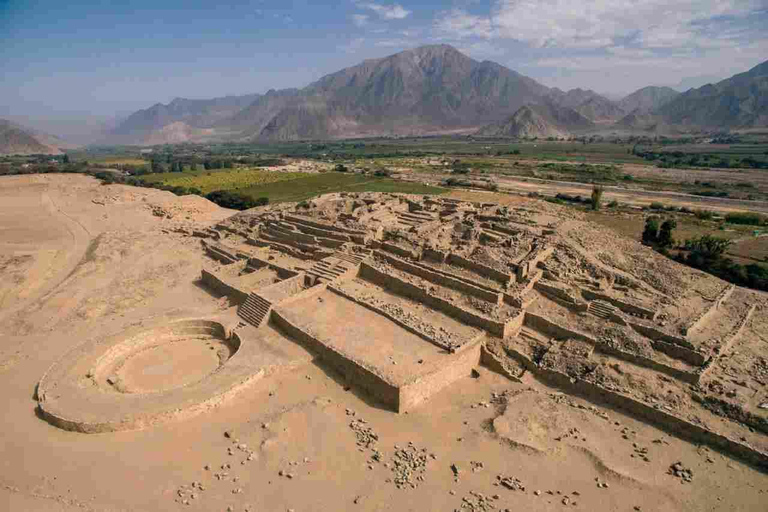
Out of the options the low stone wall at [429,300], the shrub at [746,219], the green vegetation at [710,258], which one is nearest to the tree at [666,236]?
the green vegetation at [710,258]

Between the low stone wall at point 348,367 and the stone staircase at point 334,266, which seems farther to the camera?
the stone staircase at point 334,266

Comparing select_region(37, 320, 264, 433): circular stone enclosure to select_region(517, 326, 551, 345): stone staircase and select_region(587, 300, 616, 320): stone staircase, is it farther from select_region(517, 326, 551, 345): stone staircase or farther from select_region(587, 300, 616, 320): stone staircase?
select_region(587, 300, 616, 320): stone staircase

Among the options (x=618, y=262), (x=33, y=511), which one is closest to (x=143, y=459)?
(x=33, y=511)

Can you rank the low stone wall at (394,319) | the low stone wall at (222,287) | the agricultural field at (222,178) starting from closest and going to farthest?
the low stone wall at (394,319) → the low stone wall at (222,287) → the agricultural field at (222,178)

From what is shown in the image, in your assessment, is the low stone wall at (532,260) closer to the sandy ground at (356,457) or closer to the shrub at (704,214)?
the sandy ground at (356,457)

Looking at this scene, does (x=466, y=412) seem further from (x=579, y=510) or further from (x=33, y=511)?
(x=33, y=511)

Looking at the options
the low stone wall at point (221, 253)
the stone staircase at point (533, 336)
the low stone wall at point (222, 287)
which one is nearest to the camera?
the stone staircase at point (533, 336)

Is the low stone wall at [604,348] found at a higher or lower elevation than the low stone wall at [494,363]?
higher

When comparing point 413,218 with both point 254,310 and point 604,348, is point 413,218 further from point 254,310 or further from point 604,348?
point 604,348
